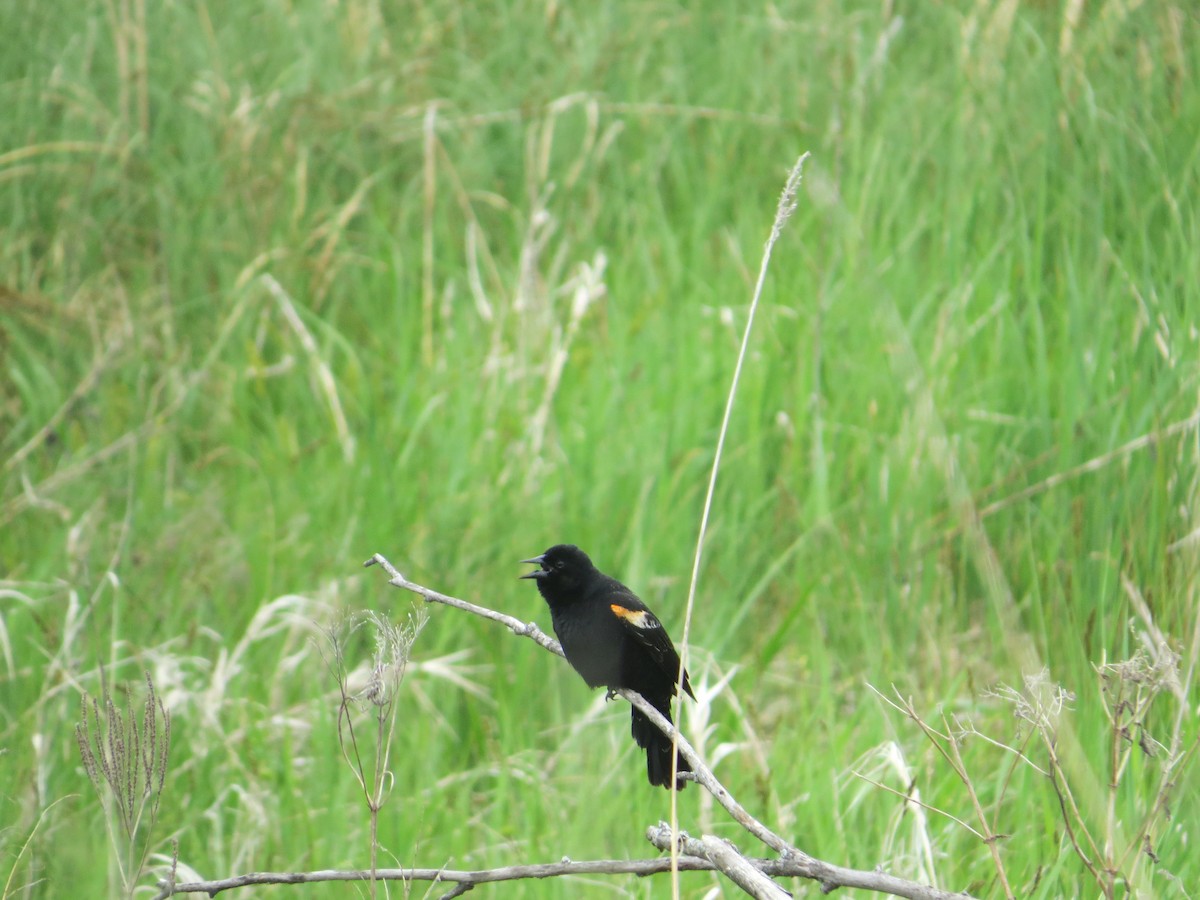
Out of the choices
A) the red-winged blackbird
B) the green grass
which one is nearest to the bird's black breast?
the red-winged blackbird

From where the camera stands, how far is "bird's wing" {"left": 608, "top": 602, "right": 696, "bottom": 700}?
3.10 metres

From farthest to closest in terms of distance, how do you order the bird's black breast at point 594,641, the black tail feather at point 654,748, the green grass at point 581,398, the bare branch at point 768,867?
the green grass at point 581,398, the bird's black breast at point 594,641, the black tail feather at point 654,748, the bare branch at point 768,867

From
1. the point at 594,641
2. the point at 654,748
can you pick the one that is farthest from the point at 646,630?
the point at 654,748

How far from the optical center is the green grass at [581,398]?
3369 mm

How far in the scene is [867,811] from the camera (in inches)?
123

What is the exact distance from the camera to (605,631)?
3059 mm

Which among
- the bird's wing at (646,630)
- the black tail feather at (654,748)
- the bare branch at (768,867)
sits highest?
the bare branch at (768,867)

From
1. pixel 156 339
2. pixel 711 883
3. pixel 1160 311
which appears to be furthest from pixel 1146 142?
pixel 156 339

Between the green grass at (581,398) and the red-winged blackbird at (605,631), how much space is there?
14.6 inches

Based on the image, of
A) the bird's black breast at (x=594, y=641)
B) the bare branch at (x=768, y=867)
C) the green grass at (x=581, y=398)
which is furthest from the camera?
the green grass at (x=581, y=398)

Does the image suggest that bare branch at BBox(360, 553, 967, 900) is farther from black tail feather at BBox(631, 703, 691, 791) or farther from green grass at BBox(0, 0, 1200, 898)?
black tail feather at BBox(631, 703, 691, 791)

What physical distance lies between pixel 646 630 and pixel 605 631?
0.12 meters

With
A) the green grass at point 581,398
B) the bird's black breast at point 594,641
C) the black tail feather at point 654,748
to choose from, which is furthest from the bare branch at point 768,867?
the bird's black breast at point 594,641

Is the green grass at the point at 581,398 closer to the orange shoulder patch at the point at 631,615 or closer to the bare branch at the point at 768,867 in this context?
the orange shoulder patch at the point at 631,615
